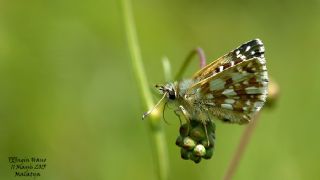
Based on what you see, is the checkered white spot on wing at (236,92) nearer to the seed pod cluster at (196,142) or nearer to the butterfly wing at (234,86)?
the butterfly wing at (234,86)

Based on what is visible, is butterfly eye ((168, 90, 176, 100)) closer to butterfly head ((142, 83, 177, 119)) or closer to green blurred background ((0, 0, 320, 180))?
butterfly head ((142, 83, 177, 119))

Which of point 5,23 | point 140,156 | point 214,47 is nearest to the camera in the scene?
point 140,156

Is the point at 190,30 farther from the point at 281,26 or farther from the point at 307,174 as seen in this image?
the point at 307,174

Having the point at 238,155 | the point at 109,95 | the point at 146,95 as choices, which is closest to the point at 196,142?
the point at 146,95

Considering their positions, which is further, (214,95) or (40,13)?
(40,13)

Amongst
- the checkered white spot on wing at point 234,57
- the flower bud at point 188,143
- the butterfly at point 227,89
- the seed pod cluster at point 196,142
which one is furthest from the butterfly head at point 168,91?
the flower bud at point 188,143

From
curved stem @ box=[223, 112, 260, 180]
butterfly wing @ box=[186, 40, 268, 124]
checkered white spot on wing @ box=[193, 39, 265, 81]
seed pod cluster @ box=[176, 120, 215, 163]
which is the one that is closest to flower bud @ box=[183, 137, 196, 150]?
seed pod cluster @ box=[176, 120, 215, 163]

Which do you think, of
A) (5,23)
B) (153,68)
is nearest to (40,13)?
(5,23)
